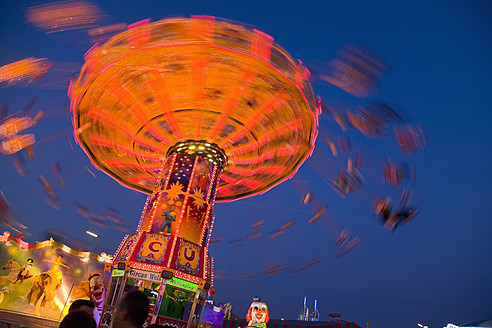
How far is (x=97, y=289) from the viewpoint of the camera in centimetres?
2373

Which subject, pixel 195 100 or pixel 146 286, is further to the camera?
pixel 195 100

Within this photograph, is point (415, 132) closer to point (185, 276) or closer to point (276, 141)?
point (276, 141)

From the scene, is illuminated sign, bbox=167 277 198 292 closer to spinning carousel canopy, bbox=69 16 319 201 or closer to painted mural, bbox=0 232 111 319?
Answer: spinning carousel canopy, bbox=69 16 319 201

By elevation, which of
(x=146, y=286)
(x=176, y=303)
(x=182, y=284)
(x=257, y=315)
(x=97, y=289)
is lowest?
(x=97, y=289)

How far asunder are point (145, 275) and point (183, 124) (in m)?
7.99

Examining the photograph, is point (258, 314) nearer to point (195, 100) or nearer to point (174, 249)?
point (174, 249)

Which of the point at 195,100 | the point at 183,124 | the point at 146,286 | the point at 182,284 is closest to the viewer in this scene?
the point at 146,286

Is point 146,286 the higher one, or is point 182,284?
point 182,284

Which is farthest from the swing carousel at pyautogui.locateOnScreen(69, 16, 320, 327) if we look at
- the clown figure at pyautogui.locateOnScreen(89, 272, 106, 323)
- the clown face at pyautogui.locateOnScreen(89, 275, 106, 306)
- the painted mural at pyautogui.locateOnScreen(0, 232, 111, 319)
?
the painted mural at pyautogui.locateOnScreen(0, 232, 111, 319)

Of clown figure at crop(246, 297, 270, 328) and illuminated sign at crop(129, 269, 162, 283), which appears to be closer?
illuminated sign at crop(129, 269, 162, 283)

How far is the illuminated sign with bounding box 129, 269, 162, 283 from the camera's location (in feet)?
48.0

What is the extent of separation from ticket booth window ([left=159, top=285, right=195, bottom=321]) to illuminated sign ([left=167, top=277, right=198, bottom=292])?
14 centimetres

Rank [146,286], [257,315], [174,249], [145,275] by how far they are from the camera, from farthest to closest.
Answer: [257,315]
[174,249]
[146,286]
[145,275]

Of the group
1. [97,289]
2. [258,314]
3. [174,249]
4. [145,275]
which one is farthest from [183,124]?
[97,289]
